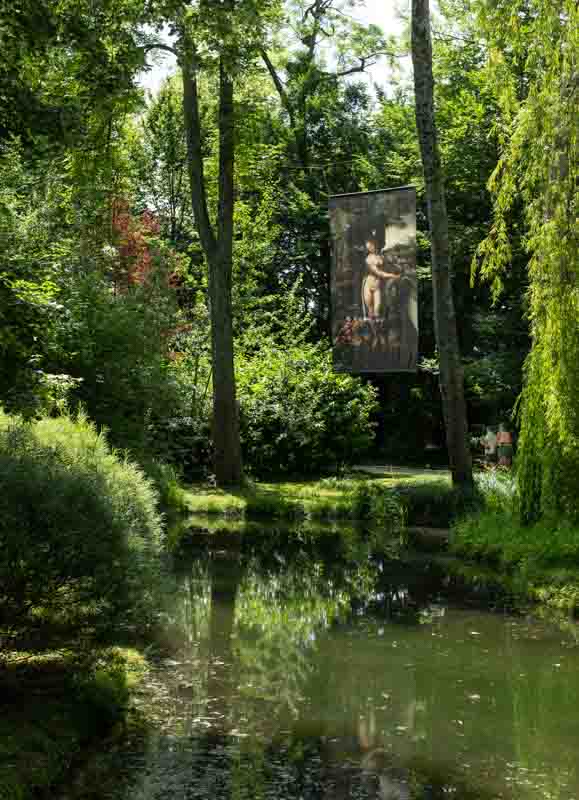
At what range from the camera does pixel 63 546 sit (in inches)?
256

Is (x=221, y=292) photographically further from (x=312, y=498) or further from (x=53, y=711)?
(x=53, y=711)

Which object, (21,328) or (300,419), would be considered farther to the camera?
(300,419)

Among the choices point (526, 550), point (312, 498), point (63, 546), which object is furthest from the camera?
point (312, 498)

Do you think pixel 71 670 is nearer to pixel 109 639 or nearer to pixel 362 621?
pixel 109 639

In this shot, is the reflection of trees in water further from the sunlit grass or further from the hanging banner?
the hanging banner

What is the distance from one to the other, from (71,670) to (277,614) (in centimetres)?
380

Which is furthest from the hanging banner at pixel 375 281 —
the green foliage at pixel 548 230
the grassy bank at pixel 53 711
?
the grassy bank at pixel 53 711

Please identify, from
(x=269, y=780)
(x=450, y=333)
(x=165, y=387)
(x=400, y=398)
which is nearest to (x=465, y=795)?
(x=269, y=780)

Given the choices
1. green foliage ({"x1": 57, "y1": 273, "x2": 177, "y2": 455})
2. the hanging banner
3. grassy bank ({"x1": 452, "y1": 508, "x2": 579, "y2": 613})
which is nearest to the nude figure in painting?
the hanging banner

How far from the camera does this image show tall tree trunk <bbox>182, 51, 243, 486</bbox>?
2200cm

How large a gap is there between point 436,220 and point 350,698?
10628 mm

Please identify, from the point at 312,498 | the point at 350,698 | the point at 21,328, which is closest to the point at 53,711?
the point at 350,698

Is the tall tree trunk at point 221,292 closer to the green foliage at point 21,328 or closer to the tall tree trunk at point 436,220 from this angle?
the tall tree trunk at point 436,220

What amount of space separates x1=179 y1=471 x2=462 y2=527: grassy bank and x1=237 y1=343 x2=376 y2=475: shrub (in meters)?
1.52
